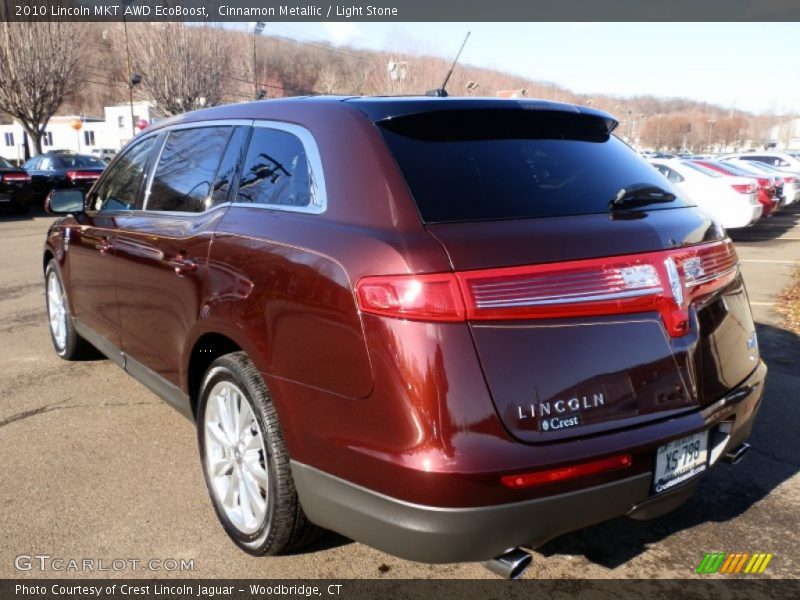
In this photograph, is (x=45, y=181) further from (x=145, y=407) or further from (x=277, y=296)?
(x=277, y=296)

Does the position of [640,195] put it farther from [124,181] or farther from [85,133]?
[85,133]

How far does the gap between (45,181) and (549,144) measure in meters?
20.3

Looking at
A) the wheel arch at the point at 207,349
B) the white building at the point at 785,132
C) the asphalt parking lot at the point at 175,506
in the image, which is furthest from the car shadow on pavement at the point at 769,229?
the white building at the point at 785,132

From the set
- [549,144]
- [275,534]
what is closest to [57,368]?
[275,534]

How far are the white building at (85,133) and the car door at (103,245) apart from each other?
60354 mm

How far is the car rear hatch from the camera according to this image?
2.04 meters

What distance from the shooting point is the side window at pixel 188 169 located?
3.20m

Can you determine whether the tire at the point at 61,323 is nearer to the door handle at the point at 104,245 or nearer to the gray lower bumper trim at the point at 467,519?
the door handle at the point at 104,245

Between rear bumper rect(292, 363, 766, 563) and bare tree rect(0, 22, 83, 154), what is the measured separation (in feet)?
114

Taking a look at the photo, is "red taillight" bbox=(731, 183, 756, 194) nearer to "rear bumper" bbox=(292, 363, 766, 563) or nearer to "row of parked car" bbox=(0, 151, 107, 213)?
"rear bumper" bbox=(292, 363, 766, 563)

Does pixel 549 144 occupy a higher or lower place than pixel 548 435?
higher

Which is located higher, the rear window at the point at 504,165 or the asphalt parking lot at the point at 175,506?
the rear window at the point at 504,165

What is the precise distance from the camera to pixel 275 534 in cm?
258

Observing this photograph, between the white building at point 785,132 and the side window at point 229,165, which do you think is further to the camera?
the white building at point 785,132
